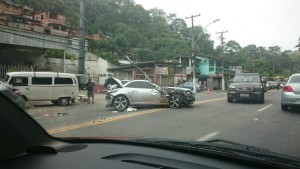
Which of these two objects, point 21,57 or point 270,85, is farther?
point 270,85

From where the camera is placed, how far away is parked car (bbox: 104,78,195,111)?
1648cm

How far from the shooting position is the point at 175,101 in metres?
16.7

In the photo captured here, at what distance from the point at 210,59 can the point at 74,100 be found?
47.0 metres

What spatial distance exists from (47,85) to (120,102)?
6.03 metres

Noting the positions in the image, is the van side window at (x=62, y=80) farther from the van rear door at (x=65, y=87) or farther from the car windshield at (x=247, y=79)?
the car windshield at (x=247, y=79)

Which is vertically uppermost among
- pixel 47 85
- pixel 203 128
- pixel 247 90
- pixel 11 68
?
pixel 11 68

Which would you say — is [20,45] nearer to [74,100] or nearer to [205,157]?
[74,100]

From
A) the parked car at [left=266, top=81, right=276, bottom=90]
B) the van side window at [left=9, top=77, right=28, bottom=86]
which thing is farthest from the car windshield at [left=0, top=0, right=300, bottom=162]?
the parked car at [left=266, top=81, right=276, bottom=90]

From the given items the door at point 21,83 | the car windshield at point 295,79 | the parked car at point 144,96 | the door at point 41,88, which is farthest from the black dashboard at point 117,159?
the door at point 41,88

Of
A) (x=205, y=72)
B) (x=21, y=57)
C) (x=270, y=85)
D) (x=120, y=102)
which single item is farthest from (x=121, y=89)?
(x=205, y=72)

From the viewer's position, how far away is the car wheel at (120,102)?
53.6 ft

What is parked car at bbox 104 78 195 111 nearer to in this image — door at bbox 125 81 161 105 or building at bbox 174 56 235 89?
door at bbox 125 81 161 105

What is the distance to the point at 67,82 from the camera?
2155 centimetres

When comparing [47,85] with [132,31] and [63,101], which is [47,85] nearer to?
[63,101]
